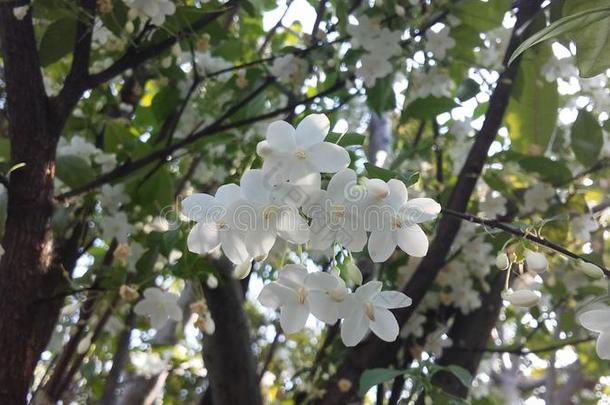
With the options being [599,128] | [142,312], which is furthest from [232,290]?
[599,128]

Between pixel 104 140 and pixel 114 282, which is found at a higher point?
pixel 104 140

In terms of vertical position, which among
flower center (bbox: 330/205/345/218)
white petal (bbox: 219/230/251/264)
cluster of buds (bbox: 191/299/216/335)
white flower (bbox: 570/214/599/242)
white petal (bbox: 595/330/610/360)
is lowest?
white petal (bbox: 595/330/610/360)

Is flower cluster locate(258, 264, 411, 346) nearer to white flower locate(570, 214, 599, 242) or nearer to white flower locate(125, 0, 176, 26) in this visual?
white flower locate(125, 0, 176, 26)

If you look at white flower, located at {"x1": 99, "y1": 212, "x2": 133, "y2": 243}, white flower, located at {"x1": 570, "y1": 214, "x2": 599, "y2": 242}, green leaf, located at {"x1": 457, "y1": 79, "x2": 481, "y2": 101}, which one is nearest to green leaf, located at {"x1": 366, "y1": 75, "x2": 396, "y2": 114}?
green leaf, located at {"x1": 457, "y1": 79, "x2": 481, "y2": 101}

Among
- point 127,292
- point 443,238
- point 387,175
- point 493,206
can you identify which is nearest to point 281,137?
point 387,175

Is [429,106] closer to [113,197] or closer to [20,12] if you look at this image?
[113,197]

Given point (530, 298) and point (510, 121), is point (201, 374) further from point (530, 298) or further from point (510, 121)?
point (530, 298)
